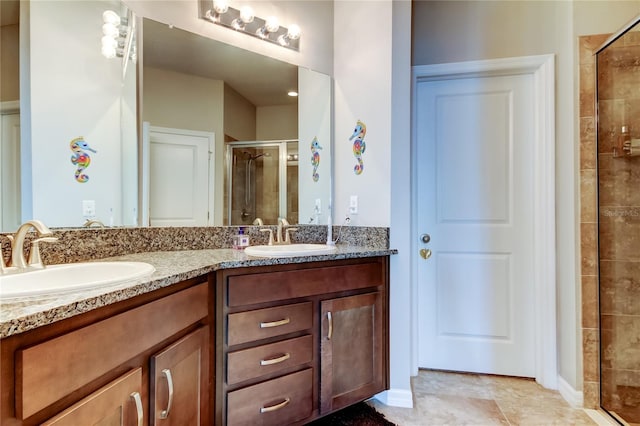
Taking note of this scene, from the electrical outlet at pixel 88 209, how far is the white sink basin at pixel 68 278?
0.35 m

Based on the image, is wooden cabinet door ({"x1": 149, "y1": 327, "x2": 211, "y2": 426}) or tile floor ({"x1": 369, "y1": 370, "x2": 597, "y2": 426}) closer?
wooden cabinet door ({"x1": 149, "y1": 327, "x2": 211, "y2": 426})

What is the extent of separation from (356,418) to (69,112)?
6.31 feet

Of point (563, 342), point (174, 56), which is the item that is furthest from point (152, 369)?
point (563, 342)

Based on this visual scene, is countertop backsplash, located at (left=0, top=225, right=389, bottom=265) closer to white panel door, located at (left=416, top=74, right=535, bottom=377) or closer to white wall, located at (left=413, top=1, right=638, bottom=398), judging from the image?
white panel door, located at (left=416, top=74, right=535, bottom=377)

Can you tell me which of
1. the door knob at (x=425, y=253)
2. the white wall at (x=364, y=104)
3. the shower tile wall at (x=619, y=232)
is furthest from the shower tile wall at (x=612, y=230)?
the white wall at (x=364, y=104)

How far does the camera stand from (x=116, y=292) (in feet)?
2.46

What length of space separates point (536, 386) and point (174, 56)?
2849 mm

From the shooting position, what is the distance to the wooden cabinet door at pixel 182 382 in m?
0.92

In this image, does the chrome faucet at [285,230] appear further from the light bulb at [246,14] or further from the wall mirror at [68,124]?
the light bulb at [246,14]

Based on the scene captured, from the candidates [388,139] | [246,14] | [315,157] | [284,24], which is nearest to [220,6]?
[246,14]

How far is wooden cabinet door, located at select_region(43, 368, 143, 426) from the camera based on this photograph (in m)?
0.65

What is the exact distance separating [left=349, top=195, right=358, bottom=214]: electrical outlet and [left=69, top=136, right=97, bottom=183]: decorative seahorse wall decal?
135 cm

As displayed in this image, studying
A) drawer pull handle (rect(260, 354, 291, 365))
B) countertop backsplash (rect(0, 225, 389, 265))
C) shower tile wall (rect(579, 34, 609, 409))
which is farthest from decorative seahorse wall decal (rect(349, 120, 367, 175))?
shower tile wall (rect(579, 34, 609, 409))

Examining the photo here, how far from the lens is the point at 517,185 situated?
6.72 ft
